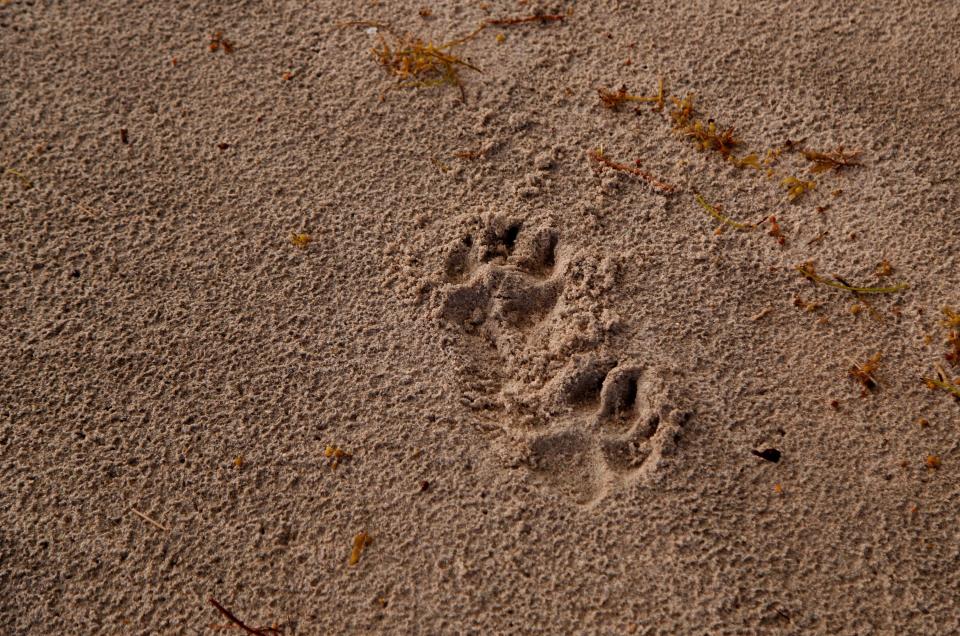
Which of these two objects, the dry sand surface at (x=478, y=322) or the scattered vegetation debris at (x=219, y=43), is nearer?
the dry sand surface at (x=478, y=322)

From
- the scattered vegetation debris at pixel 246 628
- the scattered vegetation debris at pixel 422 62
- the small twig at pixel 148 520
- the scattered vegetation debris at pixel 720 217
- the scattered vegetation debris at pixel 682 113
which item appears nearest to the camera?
the scattered vegetation debris at pixel 246 628

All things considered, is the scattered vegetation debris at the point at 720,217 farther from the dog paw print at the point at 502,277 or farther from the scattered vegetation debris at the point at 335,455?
the scattered vegetation debris at the point at 335,455

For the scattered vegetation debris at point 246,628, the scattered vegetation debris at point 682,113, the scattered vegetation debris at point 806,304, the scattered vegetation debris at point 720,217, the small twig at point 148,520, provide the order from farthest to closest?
the scattered vegetation debris at point 682,113, the scattered vegetation debris at point 720,217, the scattered vegetation debris at point 806,304, the small twig at point 148,520, the scattered vegetation debris at point 246,628

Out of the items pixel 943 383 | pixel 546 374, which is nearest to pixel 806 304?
pixel 943 383

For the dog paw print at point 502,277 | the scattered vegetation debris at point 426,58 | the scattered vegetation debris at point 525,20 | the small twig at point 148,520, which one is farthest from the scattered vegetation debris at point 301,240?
the scattered vegetation debris at point 525,20

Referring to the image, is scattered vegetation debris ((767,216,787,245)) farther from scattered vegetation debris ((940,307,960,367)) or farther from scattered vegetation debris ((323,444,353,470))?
scattered vegetation debris ((323,444,353,470))

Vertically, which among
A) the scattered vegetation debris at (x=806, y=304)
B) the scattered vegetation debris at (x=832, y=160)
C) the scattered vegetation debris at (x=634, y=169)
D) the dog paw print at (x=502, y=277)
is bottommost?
the dog paw print at (x=502, y=277)

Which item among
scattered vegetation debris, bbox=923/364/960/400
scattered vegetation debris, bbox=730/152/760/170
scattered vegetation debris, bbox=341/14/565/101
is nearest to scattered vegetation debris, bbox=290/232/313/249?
scattered vegetation debris, bbox=341/14/565/101
